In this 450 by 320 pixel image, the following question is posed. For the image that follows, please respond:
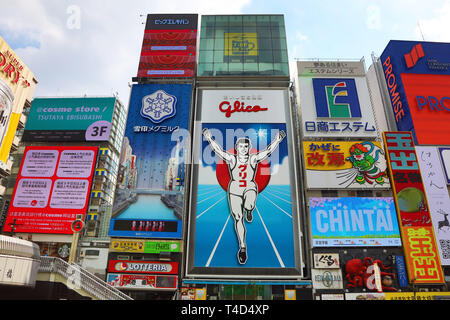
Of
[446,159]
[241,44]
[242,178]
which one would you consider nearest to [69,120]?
[241,44]

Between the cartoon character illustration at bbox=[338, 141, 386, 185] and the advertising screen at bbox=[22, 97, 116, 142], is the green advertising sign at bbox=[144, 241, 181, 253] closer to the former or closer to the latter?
the cartoon character illustration at bbox=[338, 141, 386, 185]

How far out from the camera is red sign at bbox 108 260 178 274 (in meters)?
27.9

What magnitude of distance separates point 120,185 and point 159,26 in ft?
73.1

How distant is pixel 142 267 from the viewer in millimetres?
27953

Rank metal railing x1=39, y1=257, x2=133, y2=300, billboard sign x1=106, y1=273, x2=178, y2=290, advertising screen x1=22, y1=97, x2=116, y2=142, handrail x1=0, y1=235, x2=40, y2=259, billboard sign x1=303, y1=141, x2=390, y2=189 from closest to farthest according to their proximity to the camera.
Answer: handrail x1=0, y1=235, x2=40, y2=259 → metal railing x1=39, y1=257, x2=133, y2=300 → billboard sign x1=106, y1=273, x2=178, y2=290 → billboard sign x1=303, y1=141, x2=390, y2=189 → advertising screen x1=22, y1=97, x2=116, y2=142

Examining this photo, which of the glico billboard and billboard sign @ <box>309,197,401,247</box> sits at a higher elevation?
the glico billboard

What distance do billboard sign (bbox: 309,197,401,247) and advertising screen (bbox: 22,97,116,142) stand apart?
2848cm

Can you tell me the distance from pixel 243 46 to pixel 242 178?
727 inches

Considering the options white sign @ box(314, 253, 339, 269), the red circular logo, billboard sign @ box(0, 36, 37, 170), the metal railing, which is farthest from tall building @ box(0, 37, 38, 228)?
white sign @ box(314, 253, 339, 269)

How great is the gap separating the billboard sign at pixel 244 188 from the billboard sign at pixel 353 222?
95.0 inches

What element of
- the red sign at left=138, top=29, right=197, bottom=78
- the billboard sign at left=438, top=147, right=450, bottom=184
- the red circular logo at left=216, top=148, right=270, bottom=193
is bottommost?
the red circular logo at left=216, top=148, right=270, bottom=193

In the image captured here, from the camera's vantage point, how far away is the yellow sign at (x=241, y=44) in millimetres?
39094

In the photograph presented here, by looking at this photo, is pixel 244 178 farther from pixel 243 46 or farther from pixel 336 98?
pixel 243 46
